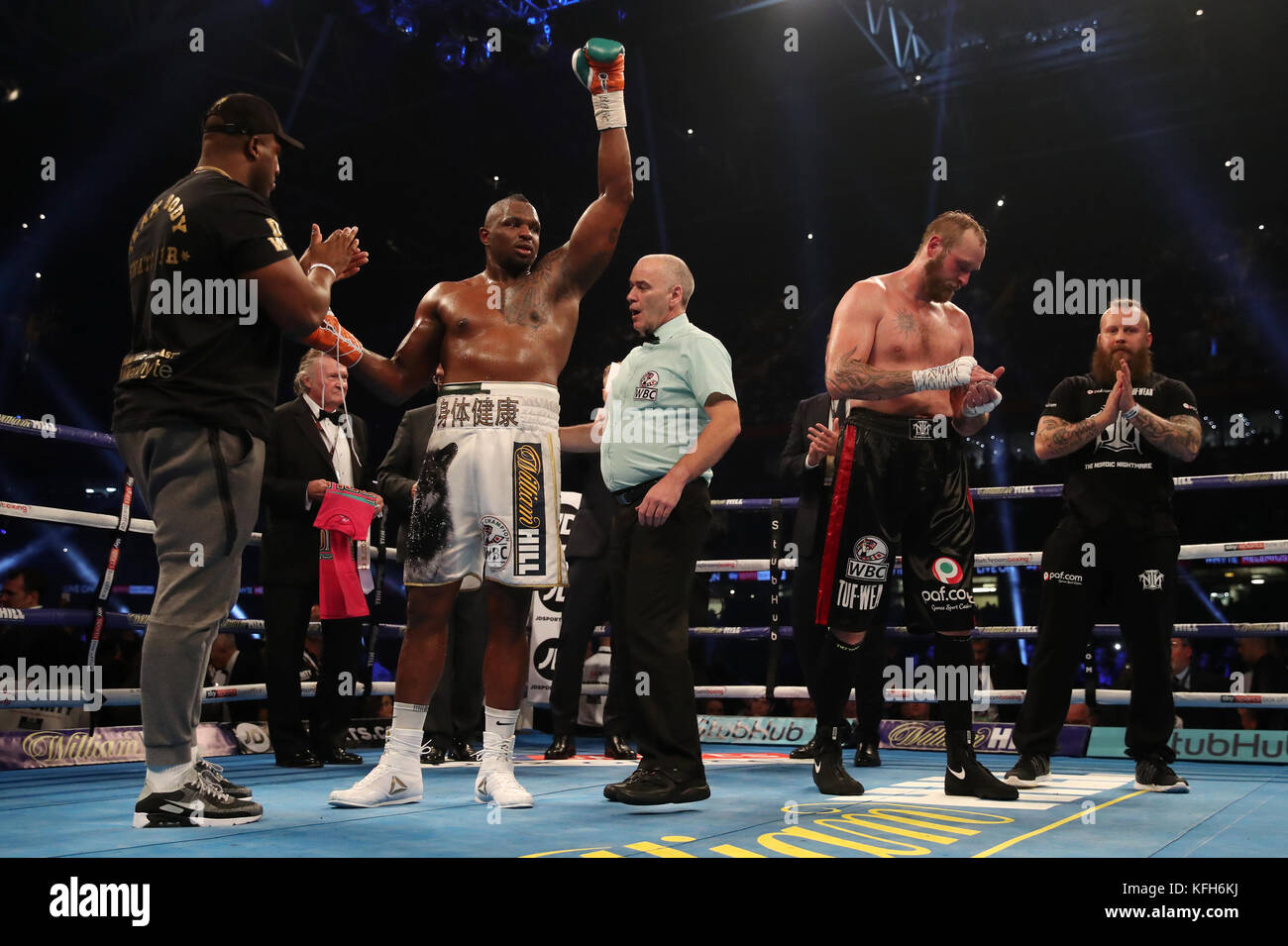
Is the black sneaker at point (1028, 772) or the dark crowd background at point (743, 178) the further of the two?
the dark crowd background at point (743, 178)

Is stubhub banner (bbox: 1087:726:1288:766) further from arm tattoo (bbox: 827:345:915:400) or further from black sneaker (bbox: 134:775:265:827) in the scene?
black sneaker (bbox: 134:775:265:827)

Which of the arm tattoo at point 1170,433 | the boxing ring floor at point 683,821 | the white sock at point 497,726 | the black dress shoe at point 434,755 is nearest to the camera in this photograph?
the boxing ring floor at point 683,821

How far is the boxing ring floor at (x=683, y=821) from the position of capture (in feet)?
6.62

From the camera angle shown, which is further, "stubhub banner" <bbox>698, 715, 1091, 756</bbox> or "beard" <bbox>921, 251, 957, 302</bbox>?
"stubhub banner" <bbox>698, 715, 1091, 756</bbox>

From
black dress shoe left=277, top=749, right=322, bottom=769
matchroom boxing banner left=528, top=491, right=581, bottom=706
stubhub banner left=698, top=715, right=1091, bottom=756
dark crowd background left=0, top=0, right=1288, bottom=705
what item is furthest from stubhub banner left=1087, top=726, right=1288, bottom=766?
dark crowd background left=0, top=0, right=1288, bottom=705

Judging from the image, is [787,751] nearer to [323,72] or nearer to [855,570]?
[855,570]

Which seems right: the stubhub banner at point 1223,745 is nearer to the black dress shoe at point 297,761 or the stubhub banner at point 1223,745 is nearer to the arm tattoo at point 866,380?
the arm tattoo at point 866,380

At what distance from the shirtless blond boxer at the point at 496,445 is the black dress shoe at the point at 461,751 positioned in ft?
4.83

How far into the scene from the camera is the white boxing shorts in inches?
109

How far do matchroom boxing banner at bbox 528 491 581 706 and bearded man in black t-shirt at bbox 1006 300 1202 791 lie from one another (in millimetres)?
2733

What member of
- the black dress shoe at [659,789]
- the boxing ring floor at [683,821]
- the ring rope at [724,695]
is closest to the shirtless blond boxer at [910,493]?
the boxing ring floor at [683,821]

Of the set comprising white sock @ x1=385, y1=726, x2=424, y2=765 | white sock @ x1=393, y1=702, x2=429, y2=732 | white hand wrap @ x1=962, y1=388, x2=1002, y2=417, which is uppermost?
white hand wrap @ x1=962, y1=388, x2=1002, y2=417

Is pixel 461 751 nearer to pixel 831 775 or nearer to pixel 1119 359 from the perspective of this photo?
pixel 831 775
